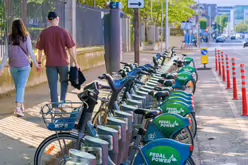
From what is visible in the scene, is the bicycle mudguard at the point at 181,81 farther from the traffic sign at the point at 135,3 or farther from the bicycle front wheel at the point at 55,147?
the traffic sign at the point at 135,3

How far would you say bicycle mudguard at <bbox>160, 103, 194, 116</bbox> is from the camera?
727 centimetres

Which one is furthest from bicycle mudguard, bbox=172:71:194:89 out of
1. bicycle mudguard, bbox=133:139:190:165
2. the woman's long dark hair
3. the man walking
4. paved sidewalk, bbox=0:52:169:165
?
bicycle mudguard, bbox=133:139:190:165

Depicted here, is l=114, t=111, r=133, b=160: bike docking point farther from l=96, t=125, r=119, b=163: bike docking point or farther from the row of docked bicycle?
l=96, t=125, r=119, b=163: bike docking point

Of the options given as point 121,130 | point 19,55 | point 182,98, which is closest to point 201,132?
point 182,98

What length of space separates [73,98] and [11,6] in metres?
2.90

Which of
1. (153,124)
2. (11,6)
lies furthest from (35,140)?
(11,6)

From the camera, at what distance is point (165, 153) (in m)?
5.02

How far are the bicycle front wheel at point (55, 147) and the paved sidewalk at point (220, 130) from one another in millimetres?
2476

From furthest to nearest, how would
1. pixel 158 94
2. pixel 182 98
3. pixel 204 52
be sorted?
pixel 204 52
pixel 182 98
pixel 158 94

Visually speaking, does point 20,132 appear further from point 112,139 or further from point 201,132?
point 112,139

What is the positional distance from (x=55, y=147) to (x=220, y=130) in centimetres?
479

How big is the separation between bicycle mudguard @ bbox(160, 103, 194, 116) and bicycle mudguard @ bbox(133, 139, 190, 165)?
216 cm

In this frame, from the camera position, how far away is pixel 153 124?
6133 millimetres

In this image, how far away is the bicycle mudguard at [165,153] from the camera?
4973mm
